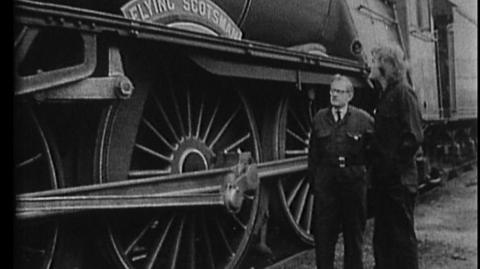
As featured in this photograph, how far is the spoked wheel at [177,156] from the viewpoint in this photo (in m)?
3.13

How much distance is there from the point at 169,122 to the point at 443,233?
279 cm

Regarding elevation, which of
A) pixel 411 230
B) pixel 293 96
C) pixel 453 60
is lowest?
pixel 411 230

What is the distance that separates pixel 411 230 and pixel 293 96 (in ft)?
4.61

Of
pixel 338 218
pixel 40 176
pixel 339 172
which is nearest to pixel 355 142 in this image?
pixel 339 172

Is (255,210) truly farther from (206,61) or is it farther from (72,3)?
(72,3)

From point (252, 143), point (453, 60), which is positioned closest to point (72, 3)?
point (252, 143)

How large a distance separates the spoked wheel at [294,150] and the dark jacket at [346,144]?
0.66m

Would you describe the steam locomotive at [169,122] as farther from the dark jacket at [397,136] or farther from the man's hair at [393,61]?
the dark jacket at [397,136]

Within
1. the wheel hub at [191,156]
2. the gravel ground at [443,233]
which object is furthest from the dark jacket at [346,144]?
the gravel ground at [443,233]

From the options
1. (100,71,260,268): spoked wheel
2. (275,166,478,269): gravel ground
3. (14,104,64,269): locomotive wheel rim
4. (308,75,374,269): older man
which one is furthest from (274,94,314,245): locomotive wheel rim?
(14,104,64,269): locomotive wheel rim

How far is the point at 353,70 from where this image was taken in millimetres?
4938

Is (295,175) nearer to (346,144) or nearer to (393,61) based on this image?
(346,144)

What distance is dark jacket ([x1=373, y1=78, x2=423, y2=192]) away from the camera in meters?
3.62

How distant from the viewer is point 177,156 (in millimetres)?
3502
